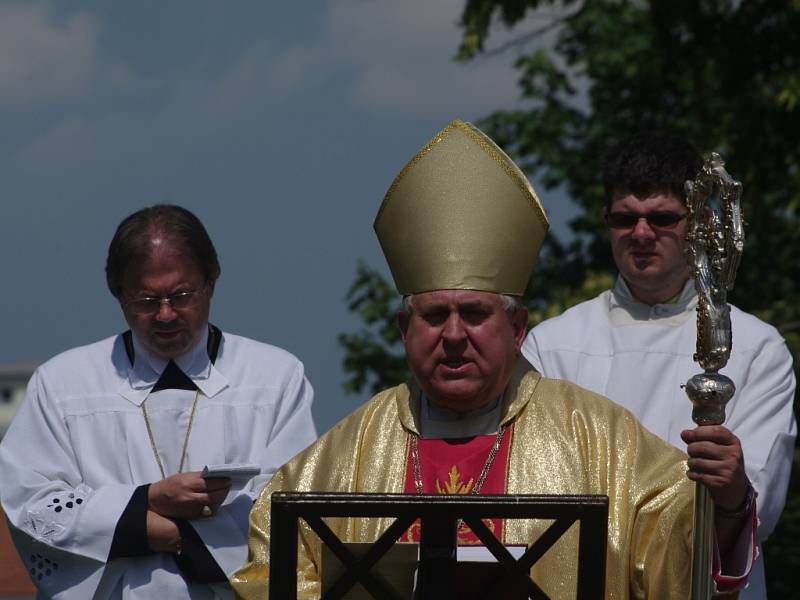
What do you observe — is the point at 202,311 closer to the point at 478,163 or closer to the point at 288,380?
the point at 288,380

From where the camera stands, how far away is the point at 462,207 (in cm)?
538

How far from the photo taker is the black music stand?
4.11 metres

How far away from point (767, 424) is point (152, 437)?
2.00m

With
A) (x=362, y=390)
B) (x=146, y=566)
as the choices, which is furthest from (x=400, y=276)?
(x=362, y=390)

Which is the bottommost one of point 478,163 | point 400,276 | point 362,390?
point 362,390

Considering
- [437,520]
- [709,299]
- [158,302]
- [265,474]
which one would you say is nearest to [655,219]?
[709,299]

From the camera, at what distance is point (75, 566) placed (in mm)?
6004

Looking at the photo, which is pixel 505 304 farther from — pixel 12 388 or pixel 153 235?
pixel 12 388

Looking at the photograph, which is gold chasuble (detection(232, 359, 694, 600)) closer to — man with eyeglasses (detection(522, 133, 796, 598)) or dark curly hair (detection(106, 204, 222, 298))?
man with eyeglasses (detection(522, 133, 796, 598))

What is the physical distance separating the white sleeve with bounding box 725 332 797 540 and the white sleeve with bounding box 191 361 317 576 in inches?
55.3

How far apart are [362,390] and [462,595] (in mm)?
12584

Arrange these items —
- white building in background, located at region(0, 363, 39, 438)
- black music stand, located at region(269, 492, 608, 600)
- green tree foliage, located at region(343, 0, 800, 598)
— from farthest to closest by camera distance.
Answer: white building in background, located at region(0, 363, 39, 438)
green tree foliage, located at region(343, 0, 800, 598)
black music stand, located at region(269, 492, 608, 600)

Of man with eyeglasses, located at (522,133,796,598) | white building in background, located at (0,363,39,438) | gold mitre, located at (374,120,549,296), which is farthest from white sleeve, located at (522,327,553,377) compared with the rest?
white building in background, located at (0,363,39,438)

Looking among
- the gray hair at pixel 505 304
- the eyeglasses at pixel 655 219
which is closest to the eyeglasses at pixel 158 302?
the gray hair at pixel 505 304
